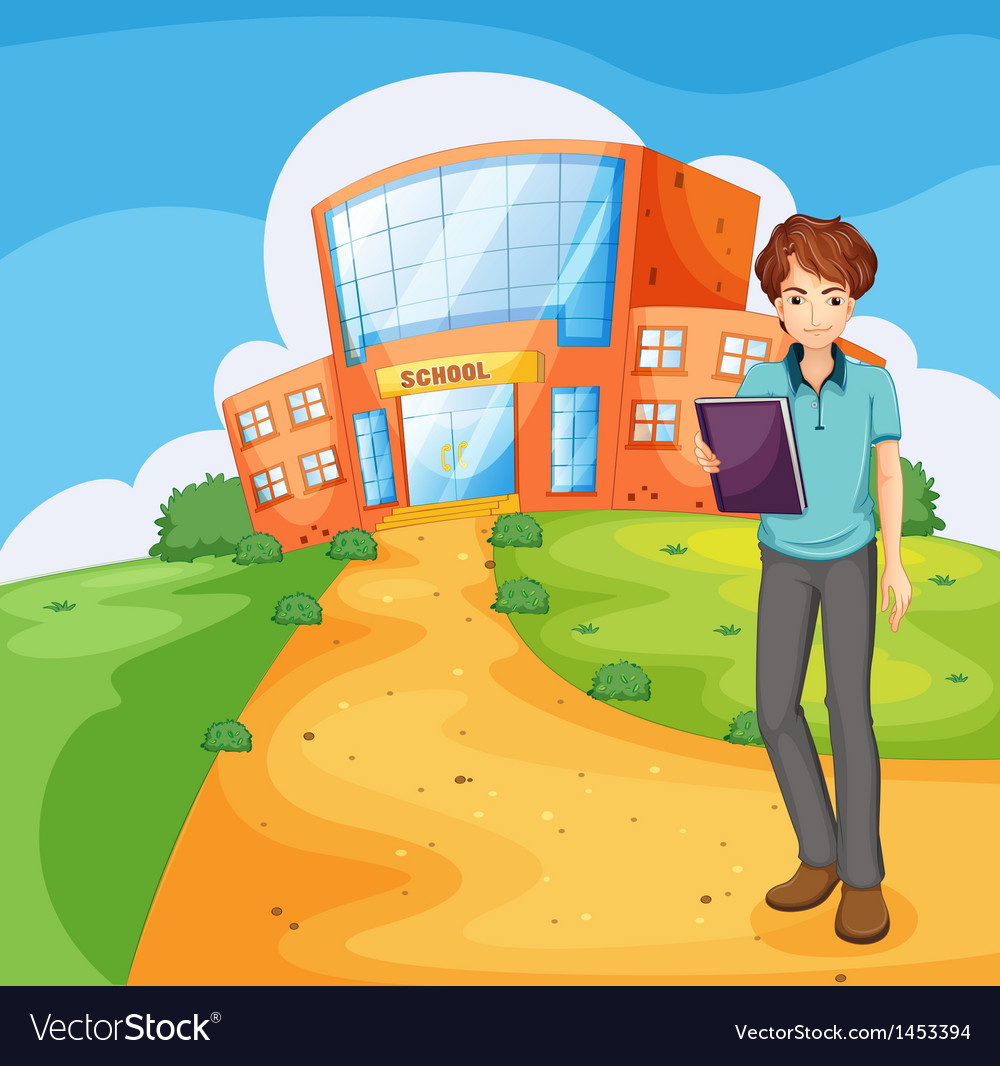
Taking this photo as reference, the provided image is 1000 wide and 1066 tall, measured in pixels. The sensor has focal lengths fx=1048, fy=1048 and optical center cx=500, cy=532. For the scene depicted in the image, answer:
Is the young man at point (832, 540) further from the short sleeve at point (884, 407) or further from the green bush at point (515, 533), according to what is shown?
the green bush at point (515, 533)

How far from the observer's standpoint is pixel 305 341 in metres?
9.53

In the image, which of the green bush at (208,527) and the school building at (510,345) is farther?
the school building at (510,345)

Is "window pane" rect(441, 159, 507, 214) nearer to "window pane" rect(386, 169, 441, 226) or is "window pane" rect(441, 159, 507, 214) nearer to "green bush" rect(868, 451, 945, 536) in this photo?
"window pane" rect(386, 169, 441, 226)

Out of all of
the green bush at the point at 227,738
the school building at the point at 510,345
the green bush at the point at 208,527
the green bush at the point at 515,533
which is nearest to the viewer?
the green bush at the point at 227,738

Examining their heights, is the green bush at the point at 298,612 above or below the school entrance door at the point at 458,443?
below

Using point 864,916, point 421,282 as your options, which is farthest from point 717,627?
point 421,282

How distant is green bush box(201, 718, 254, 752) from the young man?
364 centimetres

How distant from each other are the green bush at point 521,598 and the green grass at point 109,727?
177 centimetres

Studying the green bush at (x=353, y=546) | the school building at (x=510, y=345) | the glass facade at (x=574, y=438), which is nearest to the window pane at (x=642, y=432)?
the school building at (x=510, y=345)

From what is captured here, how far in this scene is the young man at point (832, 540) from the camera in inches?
179

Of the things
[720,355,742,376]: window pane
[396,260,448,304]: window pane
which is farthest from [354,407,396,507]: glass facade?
[720,355,742,376]: window pane

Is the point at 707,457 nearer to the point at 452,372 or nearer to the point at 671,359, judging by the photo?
the point at 452,372

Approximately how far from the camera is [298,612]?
8.85 meters

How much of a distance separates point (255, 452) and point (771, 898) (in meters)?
7.88
